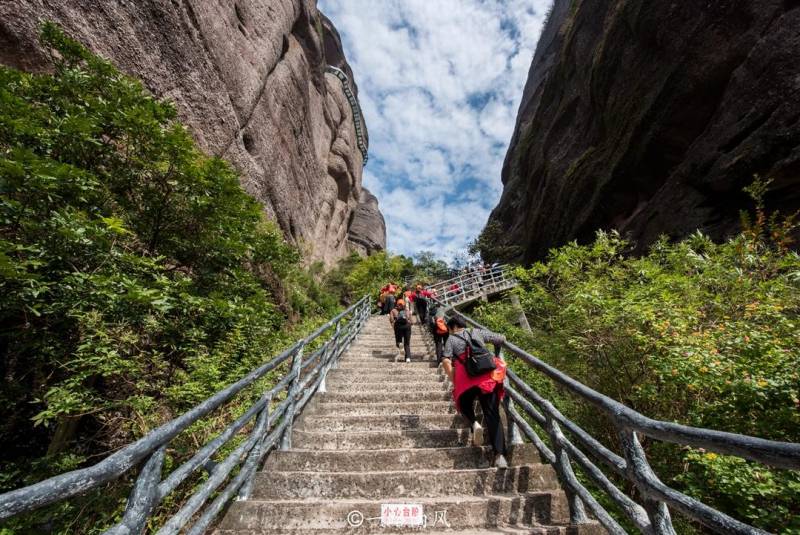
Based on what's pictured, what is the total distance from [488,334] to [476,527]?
1.68 meters

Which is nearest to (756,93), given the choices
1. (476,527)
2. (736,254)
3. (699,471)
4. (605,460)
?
(736,254)

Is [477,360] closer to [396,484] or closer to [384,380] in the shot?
[396,484]

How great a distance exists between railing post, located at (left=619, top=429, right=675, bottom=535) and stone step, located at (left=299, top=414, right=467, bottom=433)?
7.10ft

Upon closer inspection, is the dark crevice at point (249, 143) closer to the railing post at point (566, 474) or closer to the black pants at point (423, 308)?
the black pants at point (423, 308)

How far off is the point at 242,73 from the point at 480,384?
1449cm

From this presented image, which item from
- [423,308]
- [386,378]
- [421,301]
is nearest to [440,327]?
[386,378]

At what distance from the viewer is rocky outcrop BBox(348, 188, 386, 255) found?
3697cm

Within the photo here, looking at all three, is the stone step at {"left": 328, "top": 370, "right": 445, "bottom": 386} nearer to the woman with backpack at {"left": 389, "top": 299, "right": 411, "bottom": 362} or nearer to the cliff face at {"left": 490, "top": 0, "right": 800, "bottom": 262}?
the woman with backpack at {"left": 389, "top": 299, "right": 411, "bottom": 362}

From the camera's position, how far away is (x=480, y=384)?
305 centimetres

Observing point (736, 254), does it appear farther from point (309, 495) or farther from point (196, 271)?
point (196, 271)

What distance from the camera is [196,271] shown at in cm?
574

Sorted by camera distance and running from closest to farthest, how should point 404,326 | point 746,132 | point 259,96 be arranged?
point 404,326 < point 746,132 < point 259,96

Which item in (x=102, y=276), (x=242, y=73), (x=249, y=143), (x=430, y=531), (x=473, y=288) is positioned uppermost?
(x=242, y=73)

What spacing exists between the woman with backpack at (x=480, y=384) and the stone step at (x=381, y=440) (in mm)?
356
